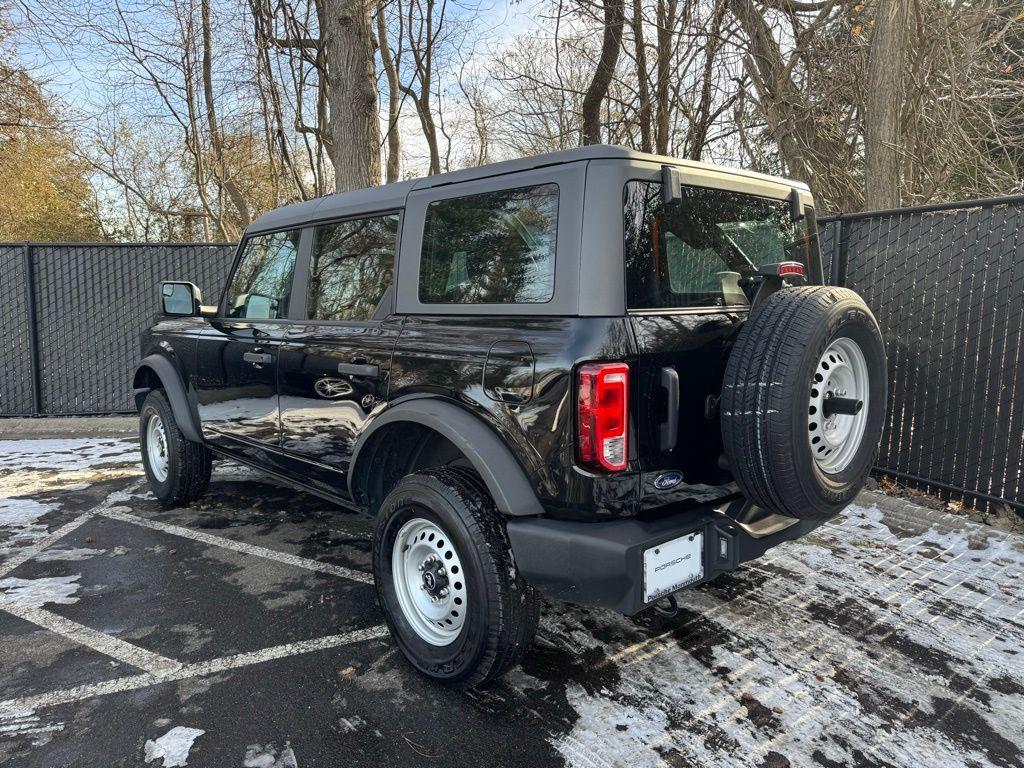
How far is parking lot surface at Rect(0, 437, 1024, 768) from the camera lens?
236 cm

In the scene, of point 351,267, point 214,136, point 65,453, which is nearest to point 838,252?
point 351,267

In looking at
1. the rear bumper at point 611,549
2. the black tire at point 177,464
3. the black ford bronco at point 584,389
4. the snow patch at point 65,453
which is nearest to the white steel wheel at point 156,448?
the black tire at point 177,464

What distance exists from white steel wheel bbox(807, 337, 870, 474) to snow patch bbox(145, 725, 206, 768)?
8.03 ft

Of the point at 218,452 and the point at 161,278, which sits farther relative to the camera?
the point at 161,278

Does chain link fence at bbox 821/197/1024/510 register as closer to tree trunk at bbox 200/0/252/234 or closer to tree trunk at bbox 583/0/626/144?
tree trunk at bbox 583/0/626/144

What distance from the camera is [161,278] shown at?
28.5 ft

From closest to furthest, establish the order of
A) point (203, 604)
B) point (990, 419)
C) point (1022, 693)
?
point (1022, 693)
point (203, 604)
point (990, 419)

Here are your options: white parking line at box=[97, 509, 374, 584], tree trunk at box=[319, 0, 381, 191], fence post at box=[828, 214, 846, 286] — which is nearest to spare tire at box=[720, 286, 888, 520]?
white parking line at box=[97, 509, 374, 584]

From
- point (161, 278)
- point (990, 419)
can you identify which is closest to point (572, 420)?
point (990, 419)

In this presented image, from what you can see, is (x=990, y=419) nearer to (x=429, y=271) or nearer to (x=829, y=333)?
(x=829, y=333)

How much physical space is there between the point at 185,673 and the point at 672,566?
6.82ft

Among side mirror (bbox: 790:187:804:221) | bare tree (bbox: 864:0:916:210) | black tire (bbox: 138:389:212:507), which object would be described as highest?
bare tree (bbox: 864:0:916:210)

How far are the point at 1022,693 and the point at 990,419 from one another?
2.40 m

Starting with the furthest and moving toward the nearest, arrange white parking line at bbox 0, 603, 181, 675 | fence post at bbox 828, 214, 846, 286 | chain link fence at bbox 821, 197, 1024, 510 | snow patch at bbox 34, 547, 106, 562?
fence post at bbox 828, 214, 846, 286
chain link fence at bbox 821, 197, 1024, 510
snow patch at bbox 34, 547, 106, 562
white parking line at bbox 0, 603, 181, 675
